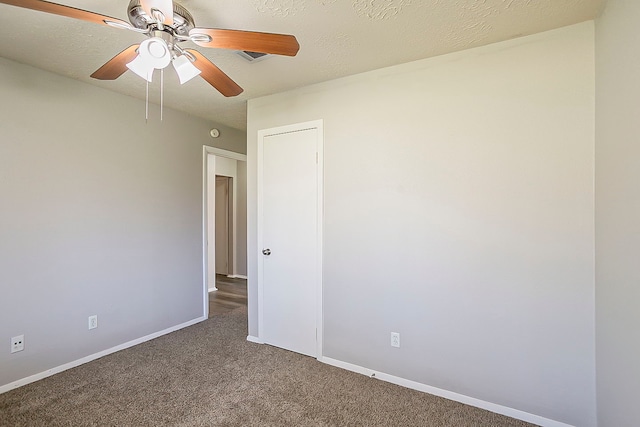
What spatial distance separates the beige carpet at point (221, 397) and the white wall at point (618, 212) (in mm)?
753

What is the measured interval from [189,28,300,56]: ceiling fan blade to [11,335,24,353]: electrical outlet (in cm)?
260

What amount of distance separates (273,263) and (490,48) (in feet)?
8.08

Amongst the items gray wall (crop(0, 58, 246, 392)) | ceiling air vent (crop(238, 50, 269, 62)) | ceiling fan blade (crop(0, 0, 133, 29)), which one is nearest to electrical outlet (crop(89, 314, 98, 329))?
gray wall (crop(0, 58, 246, 392))

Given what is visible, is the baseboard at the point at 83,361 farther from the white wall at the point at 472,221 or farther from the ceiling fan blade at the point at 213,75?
the ceiling fan blade at the point at 213,75

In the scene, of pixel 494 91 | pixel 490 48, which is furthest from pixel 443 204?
pixel 490 48

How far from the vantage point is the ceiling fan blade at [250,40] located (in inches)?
55.7

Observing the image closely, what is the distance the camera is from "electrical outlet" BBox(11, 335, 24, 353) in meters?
2.34

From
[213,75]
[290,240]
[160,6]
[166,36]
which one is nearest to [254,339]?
[290,240]

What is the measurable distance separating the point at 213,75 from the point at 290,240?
1.58m

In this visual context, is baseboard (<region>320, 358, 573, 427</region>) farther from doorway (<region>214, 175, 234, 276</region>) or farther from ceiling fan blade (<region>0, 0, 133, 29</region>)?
doorway (<region>214, 175, 234, 276</region>)

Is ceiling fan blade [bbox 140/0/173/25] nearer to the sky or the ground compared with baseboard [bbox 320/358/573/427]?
nearer to the sky

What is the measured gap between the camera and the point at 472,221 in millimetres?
2148

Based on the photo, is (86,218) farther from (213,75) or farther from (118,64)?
(213,75)

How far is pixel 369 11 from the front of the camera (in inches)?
68.2
